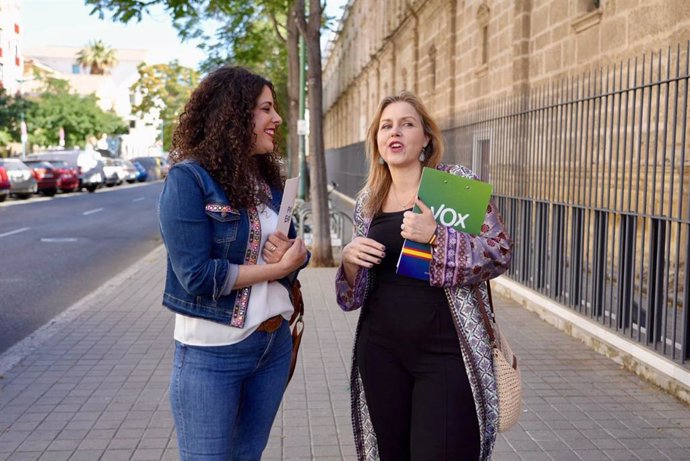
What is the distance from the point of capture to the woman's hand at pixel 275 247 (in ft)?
9.15

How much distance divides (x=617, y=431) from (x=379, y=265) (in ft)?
9.08

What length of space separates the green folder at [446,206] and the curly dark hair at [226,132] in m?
0.55

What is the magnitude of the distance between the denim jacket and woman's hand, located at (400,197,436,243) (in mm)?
536

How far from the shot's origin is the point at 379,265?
316cm

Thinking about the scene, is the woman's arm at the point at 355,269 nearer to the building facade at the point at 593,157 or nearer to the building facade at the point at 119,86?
the building facade at the point at 593,157

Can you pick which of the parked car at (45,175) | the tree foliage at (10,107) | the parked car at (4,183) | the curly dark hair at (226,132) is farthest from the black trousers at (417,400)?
the tree foliage at (10,107)

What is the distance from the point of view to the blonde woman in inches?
116

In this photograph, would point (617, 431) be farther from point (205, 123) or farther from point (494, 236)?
point (205, 123)

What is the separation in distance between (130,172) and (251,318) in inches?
2173

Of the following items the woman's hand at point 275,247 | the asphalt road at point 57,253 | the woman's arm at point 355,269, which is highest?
the woman's hand at point 275,247

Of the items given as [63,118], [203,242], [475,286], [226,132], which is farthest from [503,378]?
[63,118]

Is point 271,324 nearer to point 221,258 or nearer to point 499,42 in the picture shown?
point 221,258

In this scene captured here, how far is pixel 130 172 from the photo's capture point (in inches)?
2206

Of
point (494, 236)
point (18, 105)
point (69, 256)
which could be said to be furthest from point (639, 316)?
point (18, 105)
